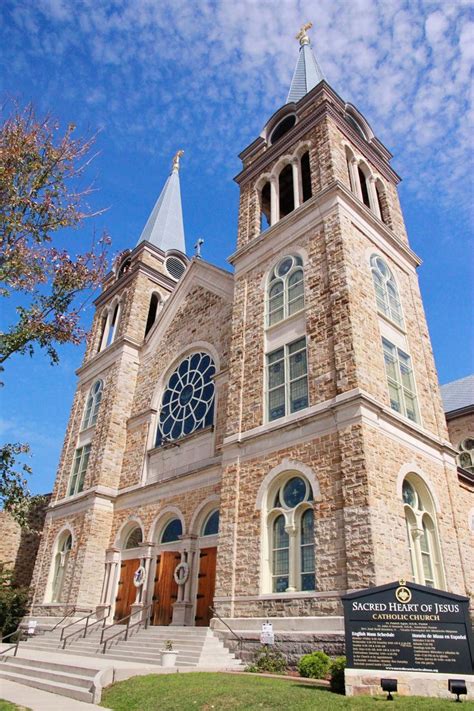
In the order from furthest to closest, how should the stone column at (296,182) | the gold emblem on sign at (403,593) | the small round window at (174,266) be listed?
1. the small round window at (174,266)
2. the stone column at (296,182)
3. the gold emblem on sign at (403,593)

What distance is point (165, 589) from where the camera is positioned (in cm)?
1664

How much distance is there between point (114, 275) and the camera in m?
29.7

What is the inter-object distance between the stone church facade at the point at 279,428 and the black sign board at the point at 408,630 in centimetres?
207

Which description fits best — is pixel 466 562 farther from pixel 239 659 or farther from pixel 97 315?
pixel 97 315

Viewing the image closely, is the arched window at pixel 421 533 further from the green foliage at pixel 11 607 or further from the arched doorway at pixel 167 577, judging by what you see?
the green foliage at pixel 11 607

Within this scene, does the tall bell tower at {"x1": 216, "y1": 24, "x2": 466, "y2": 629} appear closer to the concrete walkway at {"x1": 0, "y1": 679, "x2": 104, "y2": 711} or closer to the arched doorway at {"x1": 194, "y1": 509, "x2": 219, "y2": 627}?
the arched doorway at {"x1": 194, "y1": 509, "x2": 219, "y2": 627}

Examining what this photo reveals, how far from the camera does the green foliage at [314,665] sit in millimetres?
9781

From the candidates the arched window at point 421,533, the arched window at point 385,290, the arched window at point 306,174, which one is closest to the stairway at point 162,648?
the arched window at point 421,533

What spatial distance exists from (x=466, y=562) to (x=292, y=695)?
293 inches

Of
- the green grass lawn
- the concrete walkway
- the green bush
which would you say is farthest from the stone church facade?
the concrete walkway

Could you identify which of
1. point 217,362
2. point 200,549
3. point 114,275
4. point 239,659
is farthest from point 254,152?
point 239,659

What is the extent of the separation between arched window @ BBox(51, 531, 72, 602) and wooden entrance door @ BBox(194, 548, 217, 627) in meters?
7.68

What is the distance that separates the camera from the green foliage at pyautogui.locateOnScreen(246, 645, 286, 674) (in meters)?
10.9

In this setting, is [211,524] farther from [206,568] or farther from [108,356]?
[108,356]
